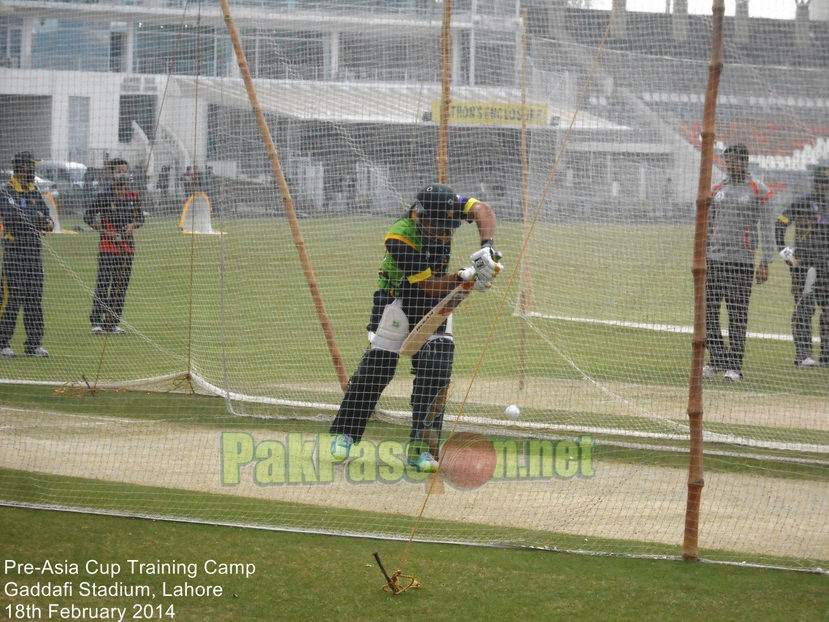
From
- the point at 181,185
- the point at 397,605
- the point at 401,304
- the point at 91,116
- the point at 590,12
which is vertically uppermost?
the point at 590,12

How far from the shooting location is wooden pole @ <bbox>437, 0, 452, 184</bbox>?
23.7ft

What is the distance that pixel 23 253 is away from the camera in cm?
1028

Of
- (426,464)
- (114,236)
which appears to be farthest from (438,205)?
(114,236)

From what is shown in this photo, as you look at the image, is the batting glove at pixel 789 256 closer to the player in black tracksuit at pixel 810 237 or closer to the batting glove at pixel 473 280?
the player in black tracksuit at pixel 810 237

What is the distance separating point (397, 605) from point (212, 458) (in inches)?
109

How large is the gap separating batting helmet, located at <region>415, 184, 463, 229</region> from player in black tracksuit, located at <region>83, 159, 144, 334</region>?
3.87 m

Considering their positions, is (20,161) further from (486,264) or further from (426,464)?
(486,264)

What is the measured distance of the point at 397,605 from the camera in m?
4.30

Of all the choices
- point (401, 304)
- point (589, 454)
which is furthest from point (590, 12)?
point (589, 454)

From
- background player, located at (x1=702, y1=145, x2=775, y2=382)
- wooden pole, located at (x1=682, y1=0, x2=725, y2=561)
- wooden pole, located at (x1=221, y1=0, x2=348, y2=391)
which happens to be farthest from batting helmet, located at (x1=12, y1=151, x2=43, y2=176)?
wooden pole, located at (x1=682, y1=0, x2=725, y2=561)

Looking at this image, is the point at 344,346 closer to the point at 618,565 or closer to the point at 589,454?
the point at 589,454

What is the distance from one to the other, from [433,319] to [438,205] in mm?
736

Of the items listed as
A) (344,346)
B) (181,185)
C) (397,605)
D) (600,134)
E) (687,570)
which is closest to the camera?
(397,605)

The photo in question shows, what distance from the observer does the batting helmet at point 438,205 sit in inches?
240
